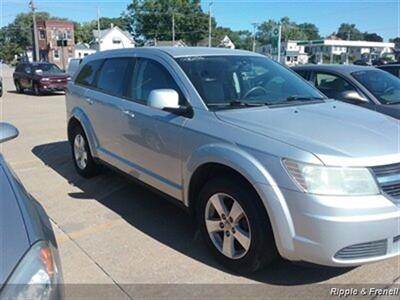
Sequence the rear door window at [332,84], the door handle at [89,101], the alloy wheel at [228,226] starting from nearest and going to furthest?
1. the alloy wheel at [228,226]
2. the door handle at [89,101]
3. the rear door window at [332,84]

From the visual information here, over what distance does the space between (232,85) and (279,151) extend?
1.25 meters

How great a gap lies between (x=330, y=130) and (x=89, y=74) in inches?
144

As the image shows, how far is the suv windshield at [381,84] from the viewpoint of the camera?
650cm

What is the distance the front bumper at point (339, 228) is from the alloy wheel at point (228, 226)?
37 centimetres

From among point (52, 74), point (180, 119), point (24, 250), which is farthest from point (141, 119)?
point (52, 74)

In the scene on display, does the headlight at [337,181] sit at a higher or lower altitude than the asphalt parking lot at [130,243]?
higher

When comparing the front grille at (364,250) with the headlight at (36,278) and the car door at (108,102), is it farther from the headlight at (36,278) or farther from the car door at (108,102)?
the car door at (108,102)

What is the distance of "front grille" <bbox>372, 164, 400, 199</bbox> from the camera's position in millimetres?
2777

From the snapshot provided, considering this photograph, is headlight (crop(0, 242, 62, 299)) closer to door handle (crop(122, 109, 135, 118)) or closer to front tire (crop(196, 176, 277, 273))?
front tire (crop(196, 176, 277, 273))

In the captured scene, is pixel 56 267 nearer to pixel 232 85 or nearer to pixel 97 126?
pixel 232 85

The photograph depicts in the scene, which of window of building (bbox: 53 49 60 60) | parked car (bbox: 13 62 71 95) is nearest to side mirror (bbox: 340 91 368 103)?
parked car (bbox: 13 62 71 95)

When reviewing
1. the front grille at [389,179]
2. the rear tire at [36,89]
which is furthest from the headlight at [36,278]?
the rear tire at [36,89]

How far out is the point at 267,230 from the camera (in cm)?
301

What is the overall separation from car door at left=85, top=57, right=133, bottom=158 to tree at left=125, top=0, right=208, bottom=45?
88896 mm
